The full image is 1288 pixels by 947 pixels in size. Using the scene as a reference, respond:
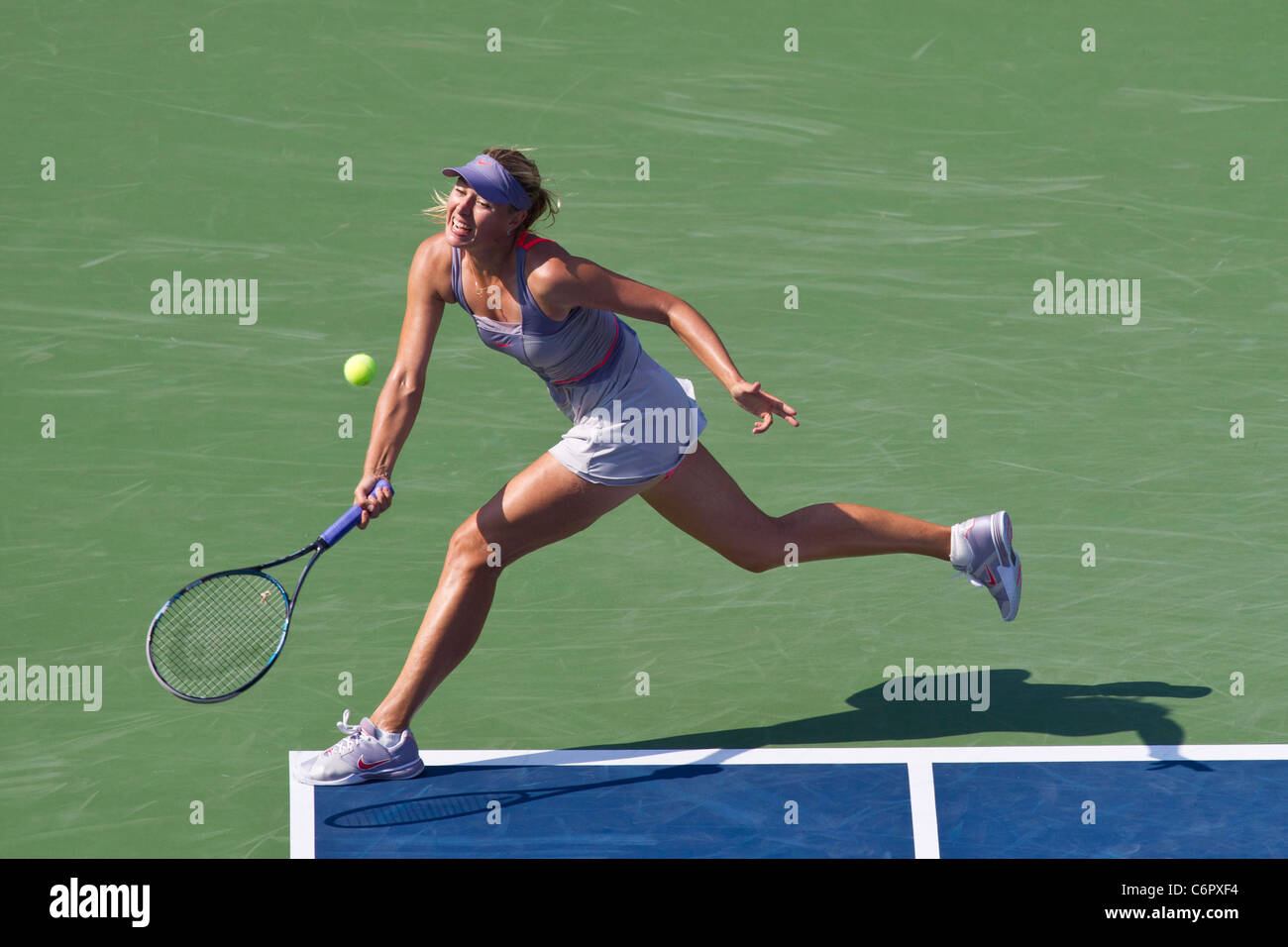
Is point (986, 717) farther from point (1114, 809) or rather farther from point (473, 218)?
point (473, 218)

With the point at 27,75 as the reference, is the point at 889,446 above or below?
below

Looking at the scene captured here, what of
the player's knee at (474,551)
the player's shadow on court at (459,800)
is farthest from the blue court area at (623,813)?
the player's knee at (474,551)

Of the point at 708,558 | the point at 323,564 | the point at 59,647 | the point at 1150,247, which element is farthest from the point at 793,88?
the point at 59,647

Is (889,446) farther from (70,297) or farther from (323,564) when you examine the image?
(70,297)

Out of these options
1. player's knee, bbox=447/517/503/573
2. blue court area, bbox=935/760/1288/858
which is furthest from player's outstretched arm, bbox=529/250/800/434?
blue court area, bbox=935/760/1288/858

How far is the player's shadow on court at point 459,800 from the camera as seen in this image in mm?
7719

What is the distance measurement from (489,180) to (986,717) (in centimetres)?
295

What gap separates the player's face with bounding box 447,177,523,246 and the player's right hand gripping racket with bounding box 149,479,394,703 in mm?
949

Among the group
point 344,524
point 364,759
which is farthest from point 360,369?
point 364,759

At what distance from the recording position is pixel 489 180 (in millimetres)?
7691

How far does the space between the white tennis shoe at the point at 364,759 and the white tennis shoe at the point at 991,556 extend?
94.9 inches

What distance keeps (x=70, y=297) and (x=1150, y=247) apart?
5.87 m

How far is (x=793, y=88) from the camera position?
12.5m

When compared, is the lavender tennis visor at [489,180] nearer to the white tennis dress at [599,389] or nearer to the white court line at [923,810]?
the white tennis dress at [599,389]
